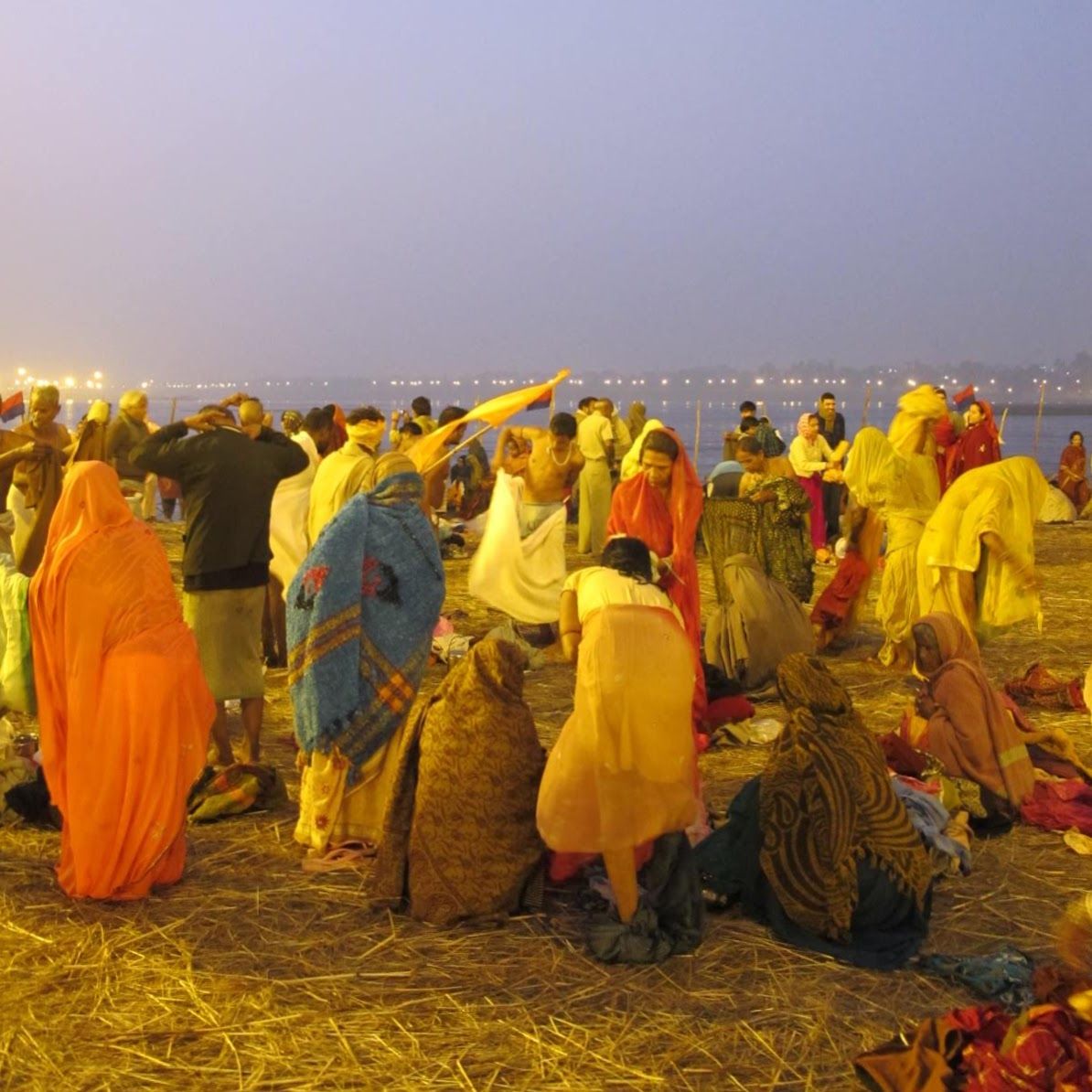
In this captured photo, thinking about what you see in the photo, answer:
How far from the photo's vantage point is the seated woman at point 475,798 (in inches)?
179

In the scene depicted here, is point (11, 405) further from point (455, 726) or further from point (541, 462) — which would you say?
point (455, 726)

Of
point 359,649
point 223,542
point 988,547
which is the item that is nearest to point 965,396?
point 988,547

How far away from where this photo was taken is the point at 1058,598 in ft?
38.2

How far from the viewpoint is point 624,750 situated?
4.30 m

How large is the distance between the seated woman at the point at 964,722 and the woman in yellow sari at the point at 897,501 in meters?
2.50

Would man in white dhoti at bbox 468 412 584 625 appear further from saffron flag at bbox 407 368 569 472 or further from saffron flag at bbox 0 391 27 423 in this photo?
saffron flag at bbox 0 391 27 423

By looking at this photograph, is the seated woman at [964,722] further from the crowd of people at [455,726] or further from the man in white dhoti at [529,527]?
the man in white dhoti at [529,527]

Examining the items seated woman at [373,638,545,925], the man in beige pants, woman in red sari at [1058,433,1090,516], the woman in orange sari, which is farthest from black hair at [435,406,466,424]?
woman in red sari at [1058,433,1090,516]

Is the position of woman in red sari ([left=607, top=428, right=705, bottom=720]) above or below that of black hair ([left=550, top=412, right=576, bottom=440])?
below

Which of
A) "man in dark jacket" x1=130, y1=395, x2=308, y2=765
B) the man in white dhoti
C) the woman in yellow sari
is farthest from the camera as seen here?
the man in white dhoti

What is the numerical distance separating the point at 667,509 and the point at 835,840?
2.97m

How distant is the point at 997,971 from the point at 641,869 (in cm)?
119

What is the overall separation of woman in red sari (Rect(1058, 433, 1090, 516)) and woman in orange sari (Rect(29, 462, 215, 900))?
16397mm

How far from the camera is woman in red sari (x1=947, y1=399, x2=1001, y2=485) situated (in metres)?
11.0
